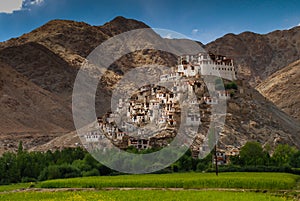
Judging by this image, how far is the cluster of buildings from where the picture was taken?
8831 cm

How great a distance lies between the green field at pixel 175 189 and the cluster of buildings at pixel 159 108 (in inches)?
1281

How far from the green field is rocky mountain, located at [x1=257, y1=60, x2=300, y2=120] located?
386ft

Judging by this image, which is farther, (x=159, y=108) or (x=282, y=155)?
(x=159, y=108)

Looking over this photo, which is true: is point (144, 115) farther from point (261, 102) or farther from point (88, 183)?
point (88, 183)

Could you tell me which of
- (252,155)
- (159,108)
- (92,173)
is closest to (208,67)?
(159,108)

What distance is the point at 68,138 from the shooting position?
110812 millimetres

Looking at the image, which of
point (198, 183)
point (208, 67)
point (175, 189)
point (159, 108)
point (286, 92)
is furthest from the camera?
point (286, 92)

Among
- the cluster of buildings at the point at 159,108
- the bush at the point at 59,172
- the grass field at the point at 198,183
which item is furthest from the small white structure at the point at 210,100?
the grass field at the point at 198,183

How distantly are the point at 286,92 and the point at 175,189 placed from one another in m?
145

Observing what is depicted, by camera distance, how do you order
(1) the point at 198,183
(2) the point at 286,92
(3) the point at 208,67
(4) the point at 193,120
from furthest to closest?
1. (2) the point at 286,92
2. (3) the point at 208,67
3. (4) the point at 193,120
4. (1) the point at 198,183

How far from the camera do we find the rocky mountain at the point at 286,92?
543ft

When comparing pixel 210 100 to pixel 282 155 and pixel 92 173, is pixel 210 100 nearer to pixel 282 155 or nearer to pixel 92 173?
pixel 282 155

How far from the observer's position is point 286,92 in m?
180

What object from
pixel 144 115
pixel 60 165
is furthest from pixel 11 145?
pixel 60 165
